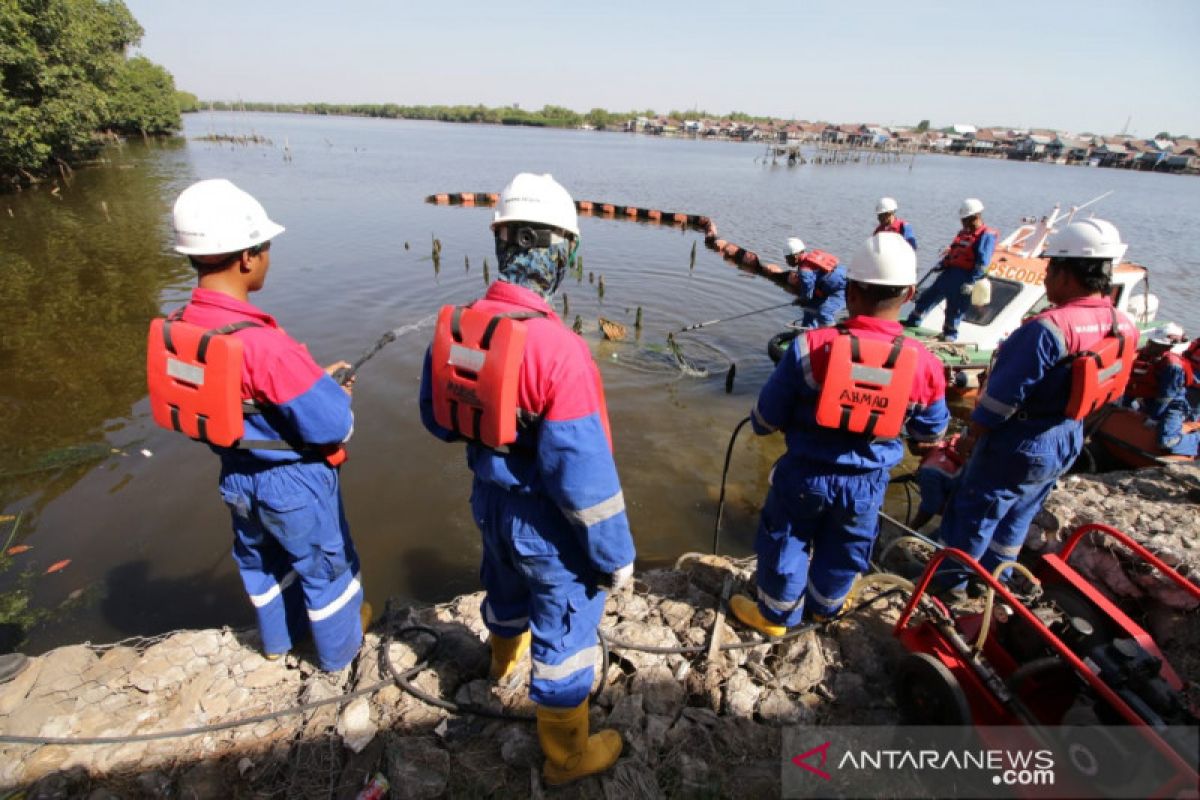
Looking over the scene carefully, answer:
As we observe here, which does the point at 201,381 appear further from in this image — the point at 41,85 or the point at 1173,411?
the point at 41,85

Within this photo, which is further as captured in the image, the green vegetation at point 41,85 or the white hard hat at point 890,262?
the green vegetation at point 41,85

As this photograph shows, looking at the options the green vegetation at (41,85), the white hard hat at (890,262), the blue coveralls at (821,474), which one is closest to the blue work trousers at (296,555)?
the blue coveralls at (821,474)

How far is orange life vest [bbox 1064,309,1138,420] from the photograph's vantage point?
285 cm

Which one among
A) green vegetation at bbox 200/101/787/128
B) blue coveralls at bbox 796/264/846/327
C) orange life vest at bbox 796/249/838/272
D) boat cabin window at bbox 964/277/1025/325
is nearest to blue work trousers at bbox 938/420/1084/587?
blue coveralls at bbox 796/264/846/327

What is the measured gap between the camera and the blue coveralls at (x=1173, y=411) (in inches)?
197

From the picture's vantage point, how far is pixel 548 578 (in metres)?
2.13

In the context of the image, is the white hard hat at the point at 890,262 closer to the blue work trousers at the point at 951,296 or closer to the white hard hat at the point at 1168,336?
the white hard hat at the point at 1168,336

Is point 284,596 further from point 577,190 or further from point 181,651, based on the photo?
point 577,190

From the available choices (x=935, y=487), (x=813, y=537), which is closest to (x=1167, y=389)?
(x=935, y=487)

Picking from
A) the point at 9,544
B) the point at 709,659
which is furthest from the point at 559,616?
the point at 9,544

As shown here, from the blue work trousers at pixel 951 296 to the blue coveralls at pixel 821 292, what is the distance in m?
1.60

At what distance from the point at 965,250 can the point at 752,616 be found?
6865 millimetres

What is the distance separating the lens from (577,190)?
2983cm

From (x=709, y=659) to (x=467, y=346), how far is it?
2289 mm
